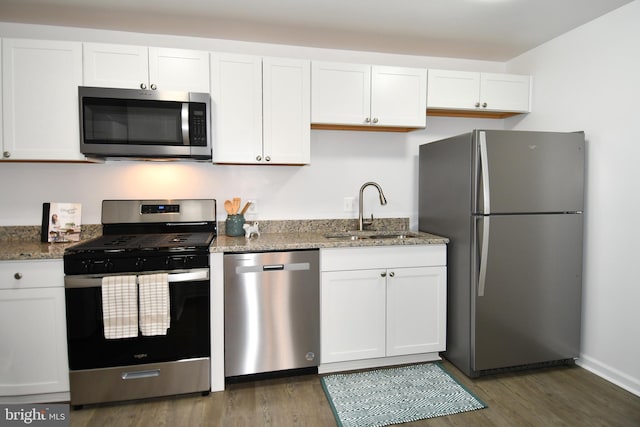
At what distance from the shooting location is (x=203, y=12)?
7.64 ft

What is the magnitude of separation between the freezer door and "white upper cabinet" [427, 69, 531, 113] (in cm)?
99

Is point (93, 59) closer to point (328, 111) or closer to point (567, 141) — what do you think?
point (328, 111)

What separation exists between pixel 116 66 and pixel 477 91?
8.45 feet

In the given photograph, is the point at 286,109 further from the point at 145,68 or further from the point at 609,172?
the point at 609,172

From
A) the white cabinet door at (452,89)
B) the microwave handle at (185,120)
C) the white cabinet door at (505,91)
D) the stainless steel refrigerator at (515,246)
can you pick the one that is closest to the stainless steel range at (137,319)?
the microwave handle at (185,120)

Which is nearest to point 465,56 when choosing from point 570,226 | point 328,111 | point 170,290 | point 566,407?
point 328,111

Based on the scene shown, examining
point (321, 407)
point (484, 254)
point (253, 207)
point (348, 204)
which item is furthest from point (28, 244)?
point (484, 254)

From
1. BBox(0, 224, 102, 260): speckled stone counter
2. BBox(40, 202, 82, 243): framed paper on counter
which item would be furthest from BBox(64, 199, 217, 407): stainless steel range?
BBox(40, 202, 82, 243): framed paper on counter

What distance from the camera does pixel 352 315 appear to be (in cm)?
244

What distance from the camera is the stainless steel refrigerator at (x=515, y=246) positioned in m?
2.35

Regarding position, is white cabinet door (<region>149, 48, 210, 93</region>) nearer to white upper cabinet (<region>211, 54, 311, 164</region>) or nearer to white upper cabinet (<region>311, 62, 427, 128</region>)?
white upper cabinet (<region>211, 54, 311, 164</region>)

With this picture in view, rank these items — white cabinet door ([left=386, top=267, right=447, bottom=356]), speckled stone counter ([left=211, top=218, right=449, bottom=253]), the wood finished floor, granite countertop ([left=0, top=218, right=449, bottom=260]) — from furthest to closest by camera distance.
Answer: white cabinet door ([left=386, top=267, right=447, bottom=356]) → speckled stone counter ([left=211, top=218, right=449, bottom=253]) → granite countertop ([left=0, top=218, right=449, bottom=260]) → the wood finished floor

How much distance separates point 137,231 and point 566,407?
116 inches

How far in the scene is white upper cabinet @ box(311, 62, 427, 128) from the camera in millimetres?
2602
